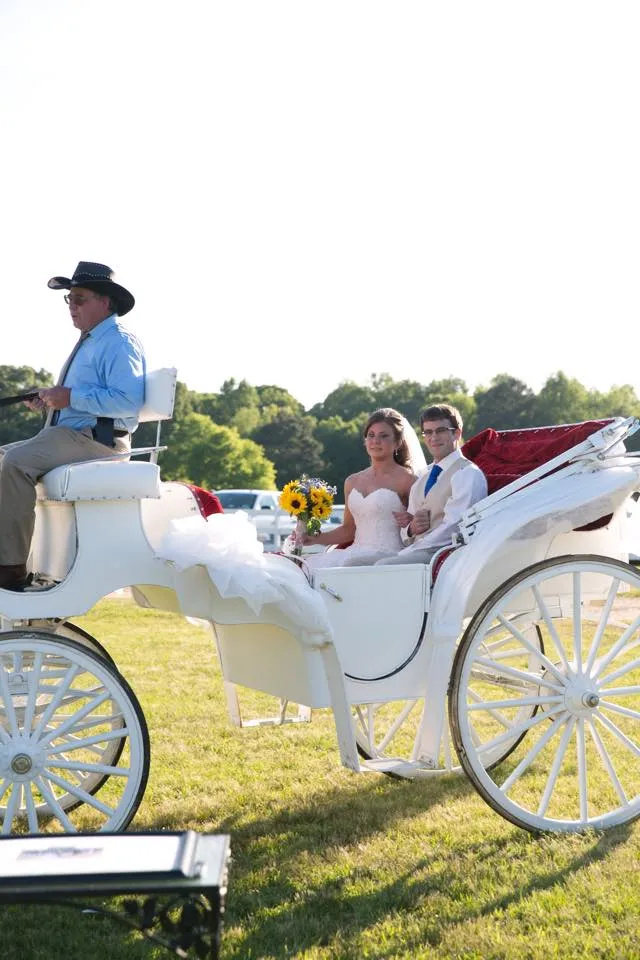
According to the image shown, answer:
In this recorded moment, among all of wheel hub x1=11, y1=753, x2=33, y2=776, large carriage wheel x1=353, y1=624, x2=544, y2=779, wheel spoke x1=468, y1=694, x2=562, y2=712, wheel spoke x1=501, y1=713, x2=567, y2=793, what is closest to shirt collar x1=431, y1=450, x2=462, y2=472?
large carriage wheel x1=353, y1=624, x2=544, y2=779

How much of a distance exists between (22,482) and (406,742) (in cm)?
323

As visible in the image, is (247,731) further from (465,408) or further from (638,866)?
(465,408)

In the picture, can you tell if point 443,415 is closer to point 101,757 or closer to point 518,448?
point 518,448

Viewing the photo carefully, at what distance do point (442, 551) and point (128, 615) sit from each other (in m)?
8.89

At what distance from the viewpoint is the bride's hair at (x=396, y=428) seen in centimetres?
501

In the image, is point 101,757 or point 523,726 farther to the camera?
point 101,757

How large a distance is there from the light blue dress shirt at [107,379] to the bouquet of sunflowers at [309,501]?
779 mm

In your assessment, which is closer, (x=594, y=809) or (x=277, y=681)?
(x=277, y=681)

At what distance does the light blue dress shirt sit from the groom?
1.22 metres

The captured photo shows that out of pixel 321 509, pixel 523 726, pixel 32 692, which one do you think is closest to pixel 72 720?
pixel 32 692

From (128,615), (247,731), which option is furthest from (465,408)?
(247,731)

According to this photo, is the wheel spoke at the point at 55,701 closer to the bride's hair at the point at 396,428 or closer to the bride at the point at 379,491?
the bride at the point at 379,491

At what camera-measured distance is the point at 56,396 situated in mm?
3904

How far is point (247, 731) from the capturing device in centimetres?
639
